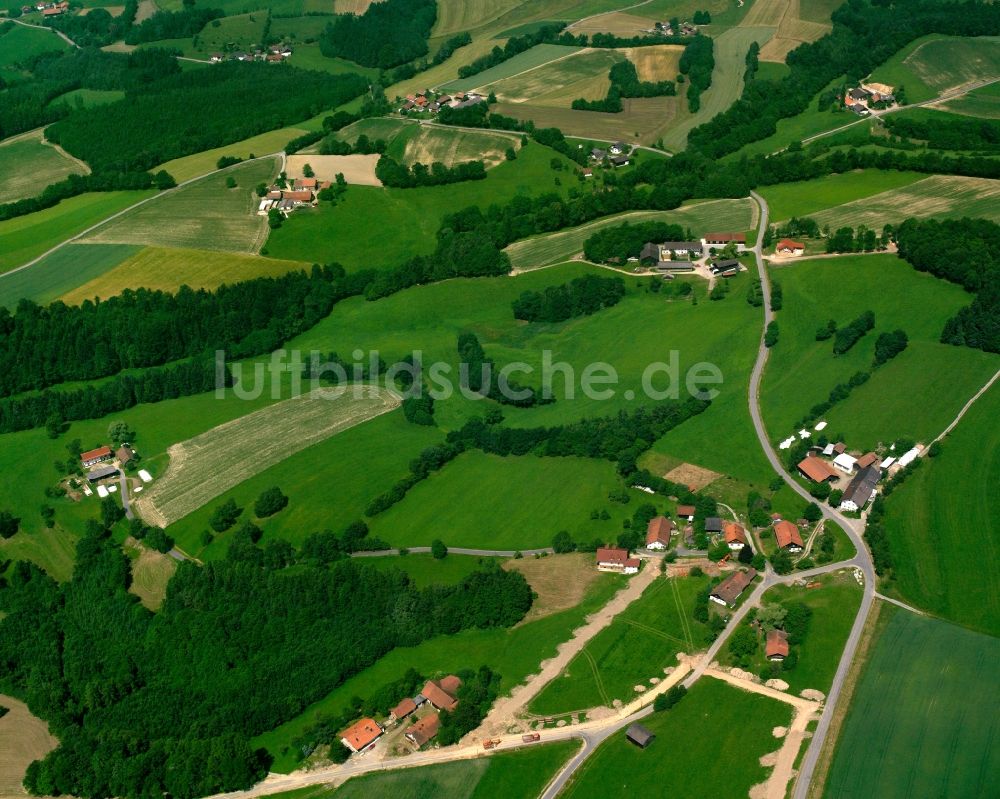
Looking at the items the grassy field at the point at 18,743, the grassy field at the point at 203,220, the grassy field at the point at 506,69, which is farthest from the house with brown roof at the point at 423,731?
the grassy field at the point at 506,69

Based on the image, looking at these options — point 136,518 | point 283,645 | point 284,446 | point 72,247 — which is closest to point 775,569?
point 283,645

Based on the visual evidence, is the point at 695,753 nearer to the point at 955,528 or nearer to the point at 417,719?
the point at 417,719

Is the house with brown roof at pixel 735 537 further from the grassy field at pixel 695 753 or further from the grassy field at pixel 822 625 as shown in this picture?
the grassy field at pixel 695 753

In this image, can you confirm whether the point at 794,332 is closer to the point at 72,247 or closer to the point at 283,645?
the point at 283,645

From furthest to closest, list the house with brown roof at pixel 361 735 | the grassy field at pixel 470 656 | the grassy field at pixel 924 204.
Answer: the grassy field at pixel 924 204 → the grassy field at pixel 470 656 → the house with brown roof at pixel 361 735

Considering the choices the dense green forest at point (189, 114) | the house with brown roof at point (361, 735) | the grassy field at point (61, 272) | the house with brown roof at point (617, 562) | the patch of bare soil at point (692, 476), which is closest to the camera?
the house with brown roof at point (361, 735)

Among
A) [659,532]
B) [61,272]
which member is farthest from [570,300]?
[61,272]

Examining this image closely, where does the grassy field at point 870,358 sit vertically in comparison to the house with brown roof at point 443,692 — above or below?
above
